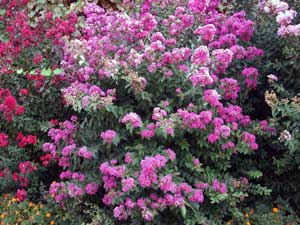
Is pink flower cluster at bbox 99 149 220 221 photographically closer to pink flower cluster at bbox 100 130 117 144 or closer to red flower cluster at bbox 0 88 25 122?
pink flower cluster at bbox 100 130 117 144

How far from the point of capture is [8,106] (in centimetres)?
363

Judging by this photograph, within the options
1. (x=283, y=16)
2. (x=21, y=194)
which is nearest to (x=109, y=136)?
(x=21, y=194)

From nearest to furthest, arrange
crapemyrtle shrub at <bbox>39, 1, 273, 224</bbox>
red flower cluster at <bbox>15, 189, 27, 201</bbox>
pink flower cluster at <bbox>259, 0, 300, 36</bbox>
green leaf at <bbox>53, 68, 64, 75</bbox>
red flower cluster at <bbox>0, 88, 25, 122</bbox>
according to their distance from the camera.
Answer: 1. crapemyrtle shrub at <bbox>39, 1, 273, 224</bbox>
2. pink flower cluster at <bbox>259, 0, 300, 36</bbox>
3. red flower cluster at <bbox>0, 88, 25, 122</bbox>
4. red flower cluster at <bbox>15, 189, 27, 201</bbox>
5. green leaf at <bbox>53, 68, 64, 75</bbox>

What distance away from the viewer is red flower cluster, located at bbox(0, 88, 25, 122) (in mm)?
3615

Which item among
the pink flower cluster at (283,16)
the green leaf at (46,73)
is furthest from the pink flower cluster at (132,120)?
the pink flower cluster at (283,16)

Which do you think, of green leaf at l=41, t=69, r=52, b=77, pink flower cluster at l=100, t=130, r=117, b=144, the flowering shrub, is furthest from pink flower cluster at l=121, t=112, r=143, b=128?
green leaf at l=41, t=69, r=52, b=77

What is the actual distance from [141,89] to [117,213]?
0.81 meters

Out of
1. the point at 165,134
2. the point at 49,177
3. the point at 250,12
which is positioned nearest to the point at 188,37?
the point at 250,12

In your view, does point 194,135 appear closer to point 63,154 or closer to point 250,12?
point 63,154

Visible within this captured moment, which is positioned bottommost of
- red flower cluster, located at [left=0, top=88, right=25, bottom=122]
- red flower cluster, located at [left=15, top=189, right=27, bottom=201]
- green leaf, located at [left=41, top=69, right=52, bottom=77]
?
red flower cluster, located at [left=15, top=189, right=27, bottom=201]

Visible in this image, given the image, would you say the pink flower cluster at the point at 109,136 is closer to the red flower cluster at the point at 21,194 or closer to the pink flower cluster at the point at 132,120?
the pink flower cluster at the point at 132,120

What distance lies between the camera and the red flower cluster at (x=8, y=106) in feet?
11.9

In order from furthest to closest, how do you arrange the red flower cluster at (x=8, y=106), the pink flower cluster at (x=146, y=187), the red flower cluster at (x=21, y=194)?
the red flower cluster at (x=21, y=194)
the red flower cluster at (x=8, y=106)
the pink flower cluster at (x=146, y=187)

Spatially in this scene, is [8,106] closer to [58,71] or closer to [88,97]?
[58,71]
